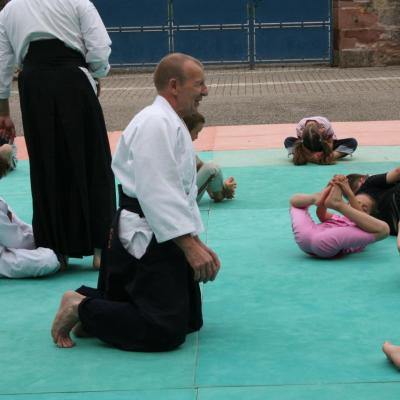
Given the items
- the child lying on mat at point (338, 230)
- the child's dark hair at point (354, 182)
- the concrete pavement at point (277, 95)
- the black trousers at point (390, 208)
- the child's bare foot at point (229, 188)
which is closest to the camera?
the child lying on mat at point (338, 230)

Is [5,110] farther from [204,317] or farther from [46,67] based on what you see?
[204,317]

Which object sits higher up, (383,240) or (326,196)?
(326,196)

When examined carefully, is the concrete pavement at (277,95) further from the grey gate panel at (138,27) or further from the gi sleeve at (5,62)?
the gi sleeve at (5,62)

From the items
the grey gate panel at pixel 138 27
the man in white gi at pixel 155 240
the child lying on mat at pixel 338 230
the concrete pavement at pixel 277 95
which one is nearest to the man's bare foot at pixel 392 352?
the man in white gi at pixel 155 240

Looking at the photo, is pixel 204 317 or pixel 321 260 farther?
pixel 321 260

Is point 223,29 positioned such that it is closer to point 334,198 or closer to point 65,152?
point 334,198

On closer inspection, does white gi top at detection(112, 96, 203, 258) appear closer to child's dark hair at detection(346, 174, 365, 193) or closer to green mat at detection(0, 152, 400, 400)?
green mat at detection(0, 152, 400, 400)

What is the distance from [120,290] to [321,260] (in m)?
1.80

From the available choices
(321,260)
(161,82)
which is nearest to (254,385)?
(161,82)

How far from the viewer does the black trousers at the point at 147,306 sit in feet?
14.3

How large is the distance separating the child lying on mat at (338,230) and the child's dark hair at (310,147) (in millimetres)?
2851

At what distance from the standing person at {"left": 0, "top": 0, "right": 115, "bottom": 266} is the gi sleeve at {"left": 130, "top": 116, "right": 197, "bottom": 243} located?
140 cm

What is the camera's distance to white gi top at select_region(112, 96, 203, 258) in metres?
4.20

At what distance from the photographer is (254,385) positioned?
3949mm
